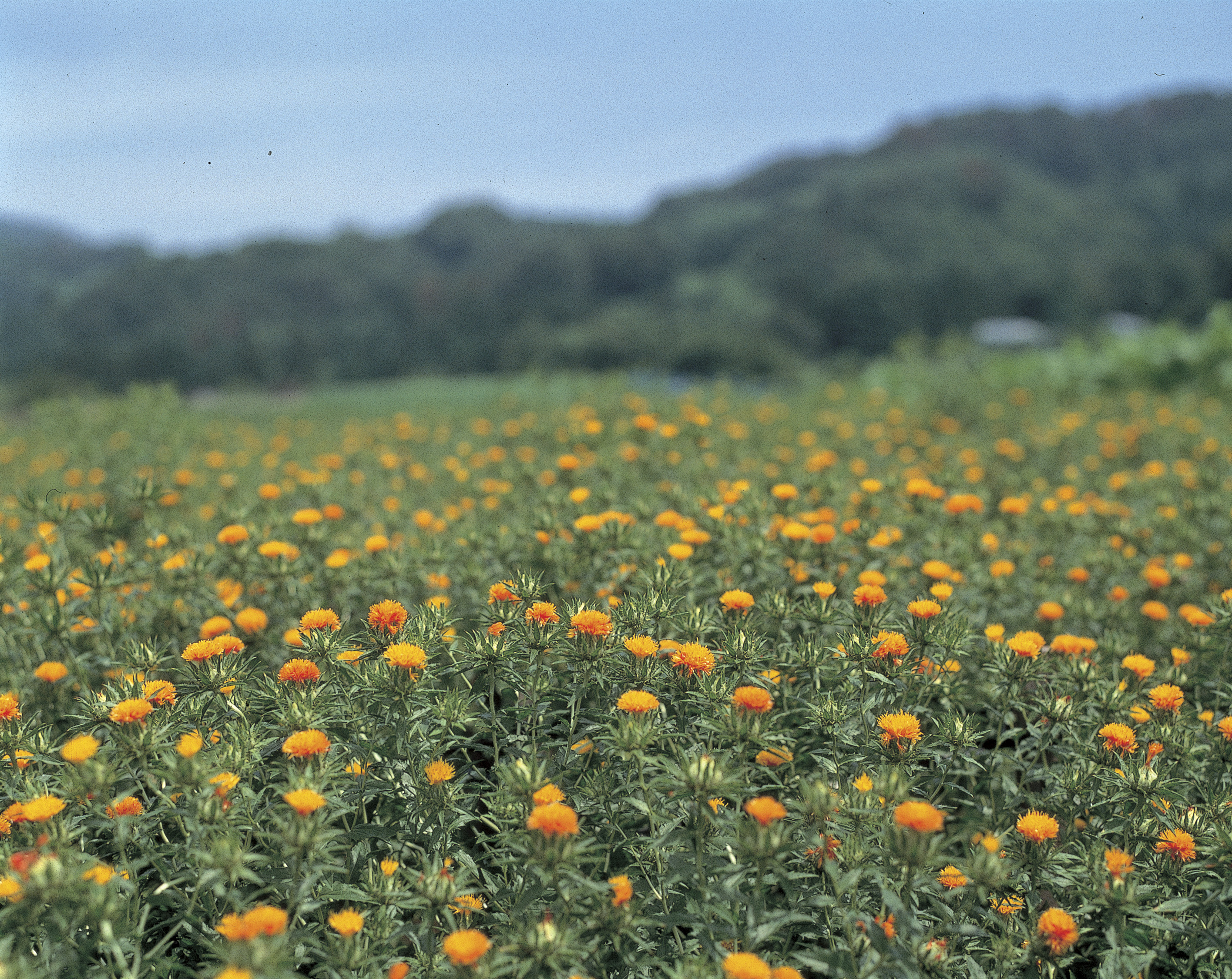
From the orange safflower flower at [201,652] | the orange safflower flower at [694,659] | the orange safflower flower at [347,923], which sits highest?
the orange safflower flower at [201,652]

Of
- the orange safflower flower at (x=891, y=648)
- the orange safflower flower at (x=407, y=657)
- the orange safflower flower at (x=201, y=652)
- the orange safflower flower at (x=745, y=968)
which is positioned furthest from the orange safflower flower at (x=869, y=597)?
the orange safflower flower at (x=201, y=652)

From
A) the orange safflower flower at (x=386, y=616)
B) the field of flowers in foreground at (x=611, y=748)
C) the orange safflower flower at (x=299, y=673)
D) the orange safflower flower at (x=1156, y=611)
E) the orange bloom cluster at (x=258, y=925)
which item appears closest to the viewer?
the orange bloom cluster at (x=258, y=925)

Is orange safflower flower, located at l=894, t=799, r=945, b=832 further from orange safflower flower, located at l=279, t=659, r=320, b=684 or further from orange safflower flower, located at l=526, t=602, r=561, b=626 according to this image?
orange safflower flower, located at l=279, t=659, r=320, b=684

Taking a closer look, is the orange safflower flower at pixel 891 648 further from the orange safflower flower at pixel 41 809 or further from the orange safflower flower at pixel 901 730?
the orange safflower flower at pixel 41 809

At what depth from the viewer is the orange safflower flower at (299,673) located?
1.94m

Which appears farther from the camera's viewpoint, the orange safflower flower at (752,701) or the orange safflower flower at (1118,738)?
the orange safflower flower at (1118,738)

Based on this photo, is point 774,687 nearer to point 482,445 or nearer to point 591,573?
point 591,573

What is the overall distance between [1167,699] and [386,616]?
2164 mm

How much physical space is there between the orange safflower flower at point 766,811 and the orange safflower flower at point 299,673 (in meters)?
1.08

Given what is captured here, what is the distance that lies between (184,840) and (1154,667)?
2.85 m

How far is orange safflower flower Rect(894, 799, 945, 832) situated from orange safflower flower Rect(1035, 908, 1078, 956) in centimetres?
50

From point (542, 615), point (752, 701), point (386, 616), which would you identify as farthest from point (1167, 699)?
point (386, 616)

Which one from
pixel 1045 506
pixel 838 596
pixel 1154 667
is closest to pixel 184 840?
pixel 838 596

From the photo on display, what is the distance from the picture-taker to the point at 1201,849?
1.88 metres
